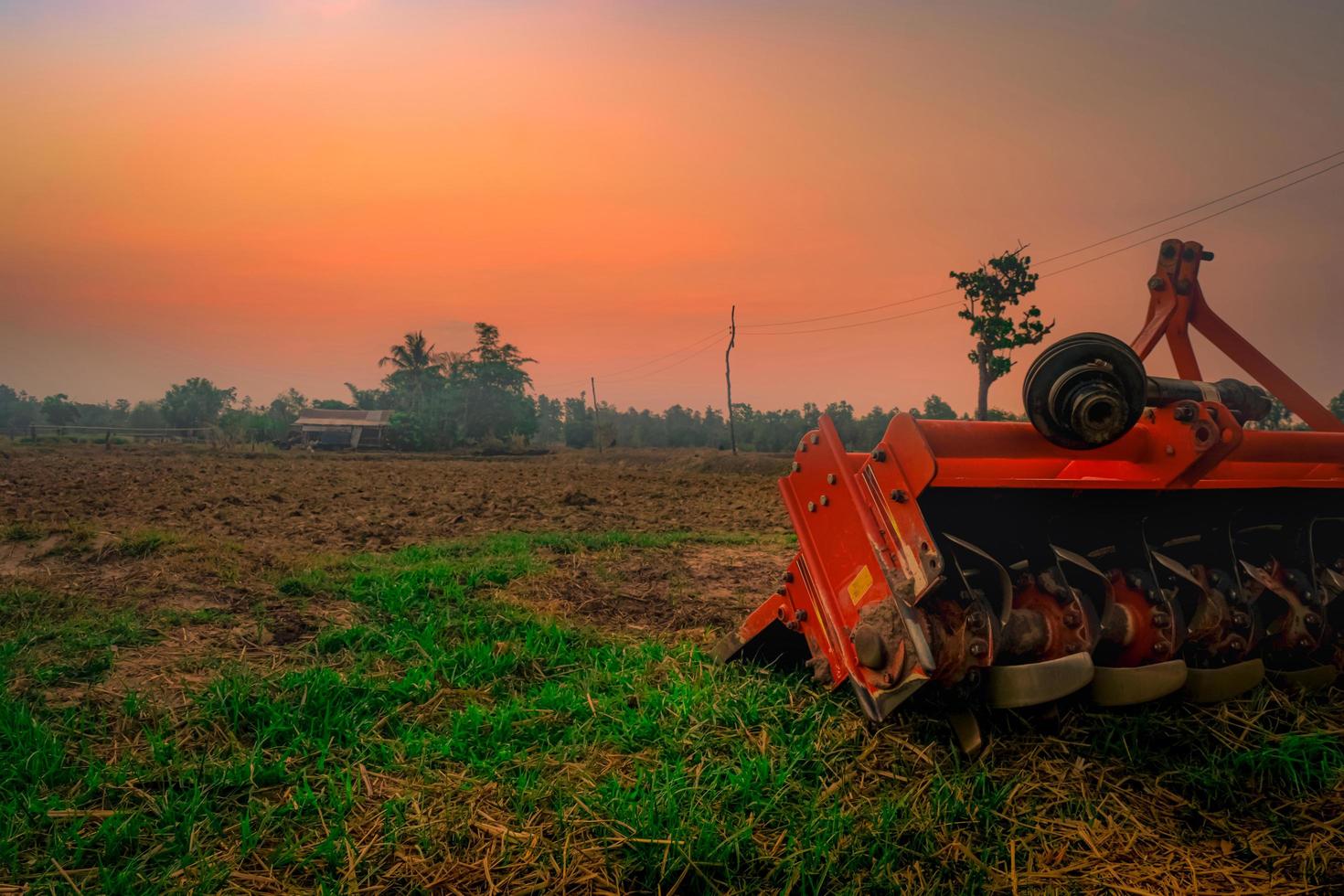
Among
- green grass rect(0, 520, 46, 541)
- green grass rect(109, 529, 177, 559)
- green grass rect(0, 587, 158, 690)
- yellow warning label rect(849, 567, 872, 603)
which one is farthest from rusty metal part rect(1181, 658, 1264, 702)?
green grass rect(0, 520, 46, 541)

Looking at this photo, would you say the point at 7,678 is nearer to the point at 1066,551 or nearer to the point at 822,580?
the point at 822,580

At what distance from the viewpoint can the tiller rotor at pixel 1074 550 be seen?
8.55 feet

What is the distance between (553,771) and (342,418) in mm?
56731

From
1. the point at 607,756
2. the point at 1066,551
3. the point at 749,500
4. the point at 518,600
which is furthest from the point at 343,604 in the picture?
the point at 749,500

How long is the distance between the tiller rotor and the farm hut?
169 feet

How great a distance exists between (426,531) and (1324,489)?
10178mm

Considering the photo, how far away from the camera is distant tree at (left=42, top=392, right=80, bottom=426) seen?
213 ft

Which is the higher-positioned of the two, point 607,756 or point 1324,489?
point 1324,489

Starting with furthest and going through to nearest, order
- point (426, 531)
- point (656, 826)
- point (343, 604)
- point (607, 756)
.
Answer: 1. point (426, 531)
2. point (343, 604)
3. point (607, 756)
4. point (656, 826)

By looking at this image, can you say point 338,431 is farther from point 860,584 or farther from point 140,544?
point 860,584

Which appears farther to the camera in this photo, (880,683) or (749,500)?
(749,500)

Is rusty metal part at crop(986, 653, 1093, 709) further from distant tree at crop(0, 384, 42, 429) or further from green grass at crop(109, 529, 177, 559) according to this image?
distant tree at crop(0, 384, 42, 429)

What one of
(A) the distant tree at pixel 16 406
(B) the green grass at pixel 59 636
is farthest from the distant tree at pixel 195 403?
(B) the green grass at pixel 59 636

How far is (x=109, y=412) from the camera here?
3971 inches
